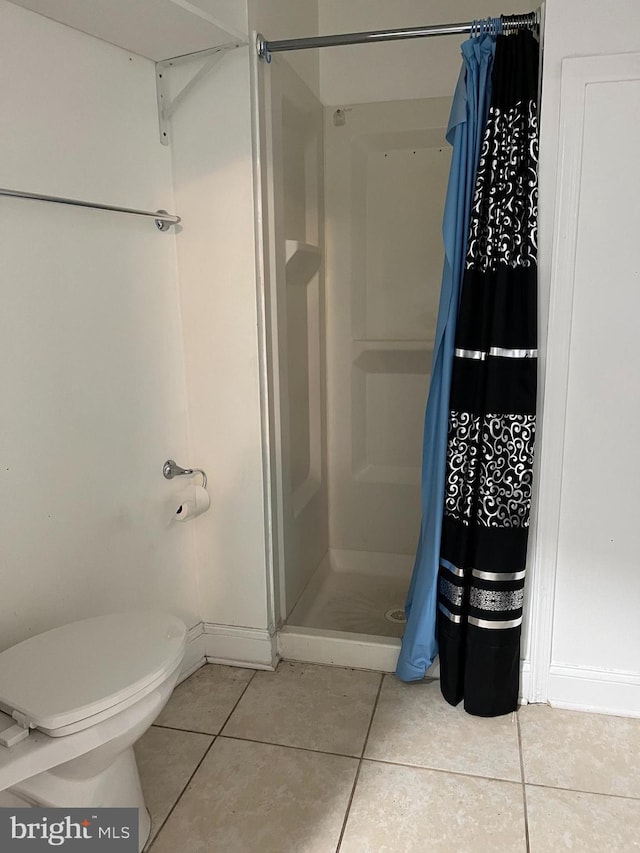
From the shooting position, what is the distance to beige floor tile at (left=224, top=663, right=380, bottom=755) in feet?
6.33

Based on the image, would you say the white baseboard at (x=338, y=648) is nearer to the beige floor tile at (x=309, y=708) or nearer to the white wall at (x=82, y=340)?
the beige floor tile at (x=309, y=708)

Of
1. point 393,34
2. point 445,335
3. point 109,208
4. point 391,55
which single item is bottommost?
point 445,335

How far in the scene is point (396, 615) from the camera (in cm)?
258

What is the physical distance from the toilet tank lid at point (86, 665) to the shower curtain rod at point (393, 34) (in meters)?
1.53

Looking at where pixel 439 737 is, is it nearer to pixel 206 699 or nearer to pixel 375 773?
pixel 375 773

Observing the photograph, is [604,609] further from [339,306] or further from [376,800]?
[339,306]

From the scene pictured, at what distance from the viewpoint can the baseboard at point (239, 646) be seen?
2252 mm

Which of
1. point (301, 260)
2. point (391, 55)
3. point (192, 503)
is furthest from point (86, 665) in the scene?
point (391, 55)

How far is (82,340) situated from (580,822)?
5.38 ft

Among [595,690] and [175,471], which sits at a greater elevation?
[175,471]

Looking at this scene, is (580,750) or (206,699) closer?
(580,750)

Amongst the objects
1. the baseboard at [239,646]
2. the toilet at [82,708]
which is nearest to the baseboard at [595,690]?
the baseboard at [239,646]

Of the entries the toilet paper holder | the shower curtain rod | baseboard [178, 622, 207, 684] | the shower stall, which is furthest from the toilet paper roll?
the shower curtain rod

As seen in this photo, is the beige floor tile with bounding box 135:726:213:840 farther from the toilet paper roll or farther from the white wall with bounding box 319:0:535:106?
the white wall with bounding box 319:0:535:106
